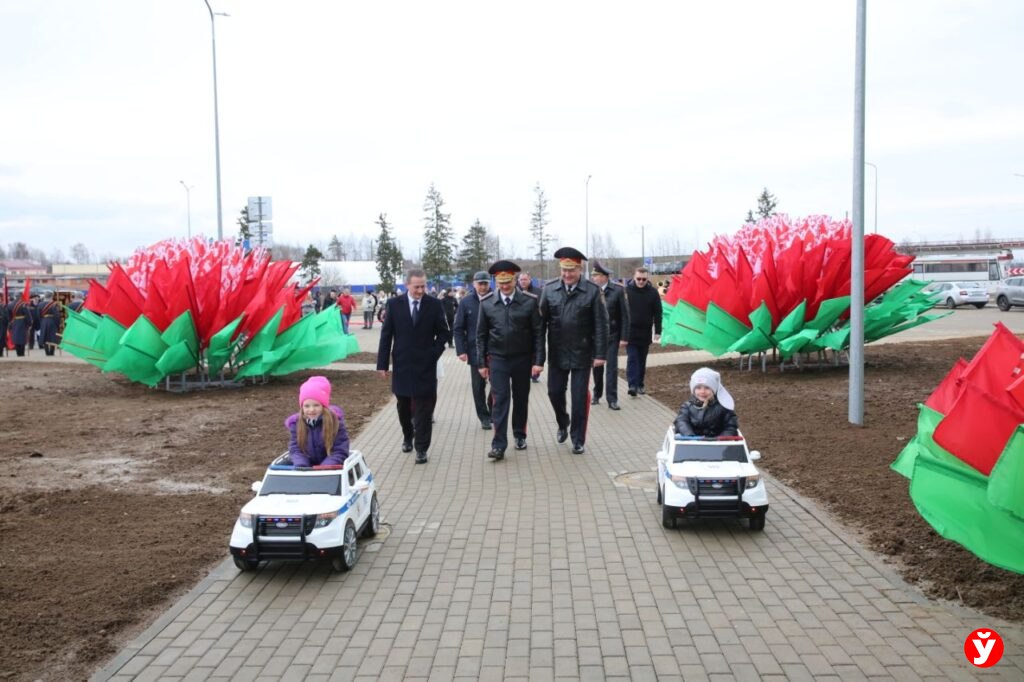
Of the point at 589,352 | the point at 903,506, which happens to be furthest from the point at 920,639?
the point at 589,352

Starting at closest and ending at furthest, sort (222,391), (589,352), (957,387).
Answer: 1. (957,387)
2. (589,352)
3. (222,391)

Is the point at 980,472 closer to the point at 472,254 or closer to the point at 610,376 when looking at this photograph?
the point at 610,376

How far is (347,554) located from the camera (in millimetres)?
5633

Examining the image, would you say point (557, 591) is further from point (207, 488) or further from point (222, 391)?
point (222, 391)

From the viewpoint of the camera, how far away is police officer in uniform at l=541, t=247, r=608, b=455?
9.12 m

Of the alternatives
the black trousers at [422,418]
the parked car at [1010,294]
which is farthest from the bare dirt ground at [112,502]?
the parked car at [1010,294]

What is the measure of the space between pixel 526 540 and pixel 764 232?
1062 cm

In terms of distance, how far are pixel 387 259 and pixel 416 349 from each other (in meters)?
61.8

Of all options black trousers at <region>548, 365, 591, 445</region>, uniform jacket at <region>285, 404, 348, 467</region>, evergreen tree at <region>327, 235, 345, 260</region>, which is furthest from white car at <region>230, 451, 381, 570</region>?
evergreen tree at <region>327, 235, 345, 260</region>

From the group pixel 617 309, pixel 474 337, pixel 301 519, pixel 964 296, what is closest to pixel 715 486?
pixel 301 519

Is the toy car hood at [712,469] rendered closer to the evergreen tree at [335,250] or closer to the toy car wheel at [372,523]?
the toy car wheel at [372,523]

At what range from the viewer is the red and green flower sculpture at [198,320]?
47.0 ft

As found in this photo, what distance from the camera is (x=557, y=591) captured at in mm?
5270

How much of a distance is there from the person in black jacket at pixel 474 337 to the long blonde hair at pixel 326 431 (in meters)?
3.69
